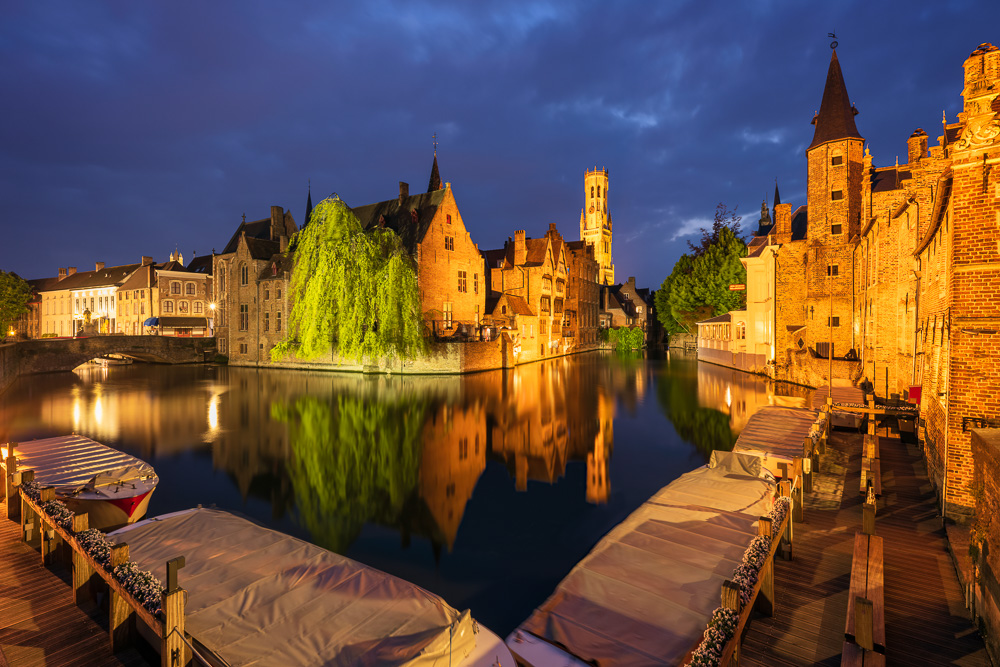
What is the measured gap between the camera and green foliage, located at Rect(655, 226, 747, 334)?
5381 cm

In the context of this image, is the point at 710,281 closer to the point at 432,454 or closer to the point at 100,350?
the point at 432,454

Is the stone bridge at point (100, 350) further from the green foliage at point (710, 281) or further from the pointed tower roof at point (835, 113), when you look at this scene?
the pointed tower roof at point (835, 113)

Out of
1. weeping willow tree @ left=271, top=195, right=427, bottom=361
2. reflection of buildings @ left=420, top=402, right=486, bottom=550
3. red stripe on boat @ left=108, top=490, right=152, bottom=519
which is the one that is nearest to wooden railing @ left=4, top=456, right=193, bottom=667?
red stripe on boat @ left=108, top=490, right=152, bottom=519

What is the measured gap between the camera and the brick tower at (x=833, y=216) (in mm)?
31281

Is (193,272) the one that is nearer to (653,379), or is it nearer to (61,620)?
(653,379)

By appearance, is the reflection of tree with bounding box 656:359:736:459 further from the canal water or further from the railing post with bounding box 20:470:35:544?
the railing post with bounding box 20:470:35:544

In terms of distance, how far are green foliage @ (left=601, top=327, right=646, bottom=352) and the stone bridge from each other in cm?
5640

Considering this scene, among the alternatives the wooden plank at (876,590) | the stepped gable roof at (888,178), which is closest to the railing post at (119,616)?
the wooden plank at (876,590)

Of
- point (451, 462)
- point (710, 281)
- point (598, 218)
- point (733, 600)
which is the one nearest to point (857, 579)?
point (733, 600)

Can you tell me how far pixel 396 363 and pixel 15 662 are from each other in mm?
33700

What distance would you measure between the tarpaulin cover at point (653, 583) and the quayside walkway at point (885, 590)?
0.92 meters

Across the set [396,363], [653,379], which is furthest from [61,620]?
[653,379]

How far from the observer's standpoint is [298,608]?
17.5ft

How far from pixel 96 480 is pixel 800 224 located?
44507 millimetres
